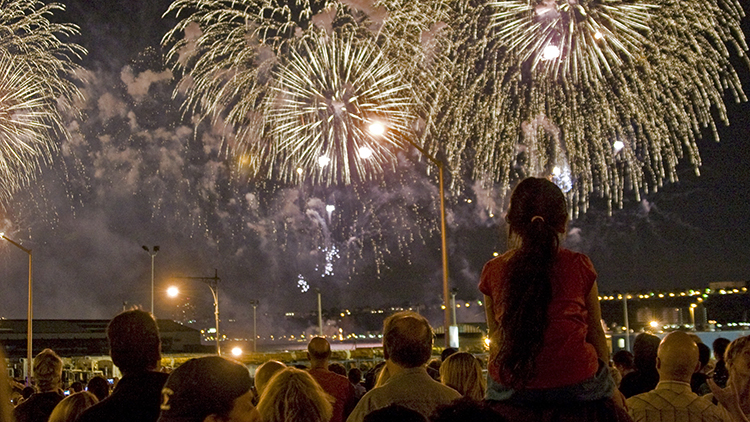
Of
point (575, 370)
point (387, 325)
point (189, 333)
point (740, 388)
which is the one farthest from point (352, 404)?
point (189, 333)

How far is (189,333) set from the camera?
68.2 metres

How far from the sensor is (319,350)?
7.22 meters

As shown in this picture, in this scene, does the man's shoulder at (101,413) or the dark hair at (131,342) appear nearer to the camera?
the man's shoulder at (101,413)

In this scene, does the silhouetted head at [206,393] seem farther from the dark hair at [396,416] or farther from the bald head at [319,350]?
the bald head at [319,350]

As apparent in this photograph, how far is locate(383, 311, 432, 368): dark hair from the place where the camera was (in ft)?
16.5

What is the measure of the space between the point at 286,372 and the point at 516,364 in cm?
199

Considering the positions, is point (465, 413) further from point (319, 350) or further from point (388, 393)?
point (319, 350)

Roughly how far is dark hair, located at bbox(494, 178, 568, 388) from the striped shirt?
5.79 feet

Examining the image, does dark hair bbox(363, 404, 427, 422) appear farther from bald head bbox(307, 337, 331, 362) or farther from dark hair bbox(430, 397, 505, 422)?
bald head bbox(307, 337, 331, 362)

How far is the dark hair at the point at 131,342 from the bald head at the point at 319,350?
269 cm

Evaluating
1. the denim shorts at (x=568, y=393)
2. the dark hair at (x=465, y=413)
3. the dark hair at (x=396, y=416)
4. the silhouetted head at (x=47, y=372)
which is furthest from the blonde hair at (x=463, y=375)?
the silhouetted head at (x=47, y=372)

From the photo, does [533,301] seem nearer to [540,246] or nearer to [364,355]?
[540,246]

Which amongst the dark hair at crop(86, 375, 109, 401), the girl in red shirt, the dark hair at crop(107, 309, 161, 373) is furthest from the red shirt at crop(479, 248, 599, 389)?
the dark hair at crop(86, 375, 109, 401)

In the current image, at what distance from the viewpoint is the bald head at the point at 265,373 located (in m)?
6.30
